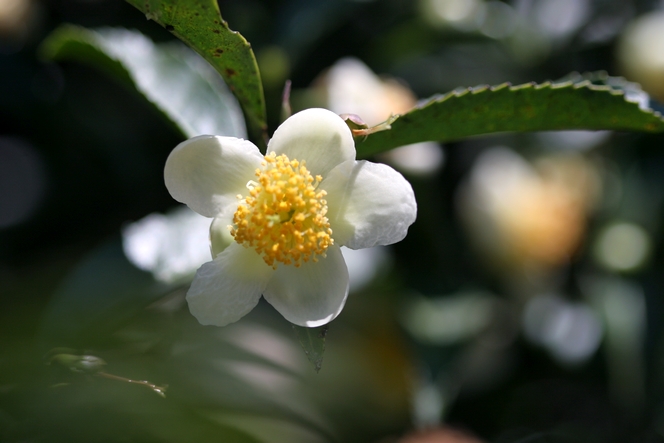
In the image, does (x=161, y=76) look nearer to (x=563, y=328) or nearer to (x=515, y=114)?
(x=515, y=114)

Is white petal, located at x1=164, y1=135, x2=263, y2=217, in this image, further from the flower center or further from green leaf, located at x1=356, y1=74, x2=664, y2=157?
green leaf, located at x1=356, y1=74, x2=664, y2=157

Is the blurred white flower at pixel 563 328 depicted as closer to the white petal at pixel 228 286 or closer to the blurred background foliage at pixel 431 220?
the blurred background foliage at pixel 431 220

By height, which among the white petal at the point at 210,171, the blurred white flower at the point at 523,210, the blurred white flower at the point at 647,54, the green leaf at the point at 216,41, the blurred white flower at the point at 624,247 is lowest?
the white petal at the point at 210,171

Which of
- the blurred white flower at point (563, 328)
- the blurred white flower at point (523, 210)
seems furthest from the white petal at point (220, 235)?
the blurred white flower at point (563, 328)

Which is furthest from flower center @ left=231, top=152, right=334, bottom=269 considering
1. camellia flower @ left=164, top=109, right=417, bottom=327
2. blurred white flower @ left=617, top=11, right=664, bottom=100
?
blurred white flower @ left=617, top=11, right=664, bottom=100

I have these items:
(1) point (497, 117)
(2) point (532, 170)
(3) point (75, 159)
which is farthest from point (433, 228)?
(3) point (75, 159)

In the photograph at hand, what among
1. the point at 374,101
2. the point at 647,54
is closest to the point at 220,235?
the point at 374,101

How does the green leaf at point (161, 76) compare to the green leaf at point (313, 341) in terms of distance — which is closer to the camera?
the green leaf at point (313, 341)
